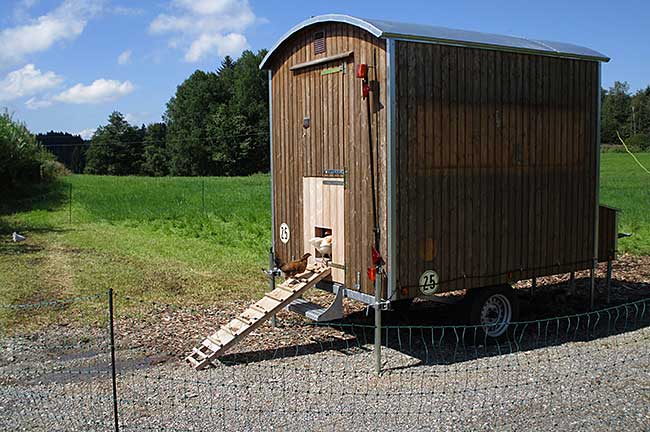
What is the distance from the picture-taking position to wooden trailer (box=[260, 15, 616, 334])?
7840 mm

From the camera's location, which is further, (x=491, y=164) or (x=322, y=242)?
(x=322, y=242)

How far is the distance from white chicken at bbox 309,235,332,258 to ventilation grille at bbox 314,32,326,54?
2311 mm

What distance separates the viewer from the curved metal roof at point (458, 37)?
25.2 ft

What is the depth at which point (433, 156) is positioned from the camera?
808 cm

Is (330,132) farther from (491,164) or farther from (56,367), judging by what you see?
(56,367)

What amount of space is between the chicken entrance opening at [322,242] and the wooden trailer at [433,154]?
0.06 m

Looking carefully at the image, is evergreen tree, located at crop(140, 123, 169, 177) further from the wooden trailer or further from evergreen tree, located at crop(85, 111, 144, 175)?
the wooden trailer

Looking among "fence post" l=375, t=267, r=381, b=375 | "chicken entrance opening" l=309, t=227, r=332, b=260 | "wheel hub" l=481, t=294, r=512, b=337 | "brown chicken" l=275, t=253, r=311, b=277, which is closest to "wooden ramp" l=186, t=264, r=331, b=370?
"brown chicken" l=275, t=253, r=311, b=277

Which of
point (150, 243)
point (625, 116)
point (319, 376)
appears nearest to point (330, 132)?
point (319, 376)

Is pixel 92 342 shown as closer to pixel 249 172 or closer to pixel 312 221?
pixel 312 221

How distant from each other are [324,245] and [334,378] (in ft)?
6.29

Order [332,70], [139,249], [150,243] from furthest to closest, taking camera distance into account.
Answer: [150,243] < [139,249] < [332,70]

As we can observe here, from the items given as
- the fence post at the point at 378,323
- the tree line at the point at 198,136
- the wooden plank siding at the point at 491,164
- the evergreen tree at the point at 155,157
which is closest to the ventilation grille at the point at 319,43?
the wooden plank siding at the point at 491,164

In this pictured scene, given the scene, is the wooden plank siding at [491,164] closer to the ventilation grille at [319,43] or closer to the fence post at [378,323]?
the fence post at [378,323]
